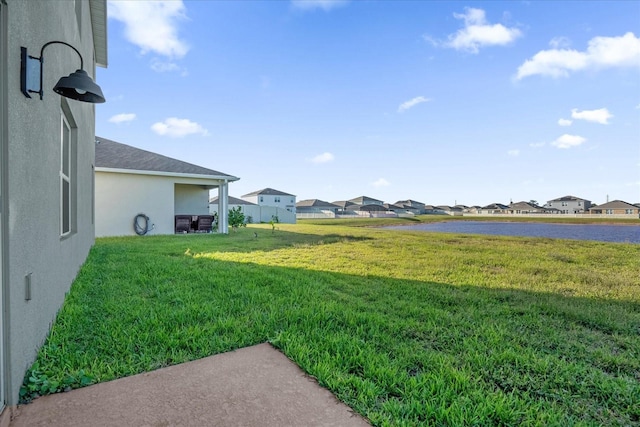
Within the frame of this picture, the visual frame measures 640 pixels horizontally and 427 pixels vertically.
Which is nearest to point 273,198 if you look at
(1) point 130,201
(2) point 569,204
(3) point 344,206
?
(3) point 344,206

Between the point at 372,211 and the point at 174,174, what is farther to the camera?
the point at 372,211

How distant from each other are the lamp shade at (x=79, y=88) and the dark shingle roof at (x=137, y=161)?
9.44 metres

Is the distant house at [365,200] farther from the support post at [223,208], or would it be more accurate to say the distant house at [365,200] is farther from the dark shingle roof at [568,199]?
the support post at [223,208]

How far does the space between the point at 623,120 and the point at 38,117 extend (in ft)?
50.3

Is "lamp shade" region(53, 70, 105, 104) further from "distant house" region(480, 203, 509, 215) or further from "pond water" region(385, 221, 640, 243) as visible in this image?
"distant house" region(480, 203, 509, 215)

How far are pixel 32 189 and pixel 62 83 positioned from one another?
0.98m

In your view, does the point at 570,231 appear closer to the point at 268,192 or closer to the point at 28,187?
the point at 28,187

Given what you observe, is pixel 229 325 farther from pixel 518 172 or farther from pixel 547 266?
pixel 518 172

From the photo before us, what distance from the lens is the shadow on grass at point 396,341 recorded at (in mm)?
1821

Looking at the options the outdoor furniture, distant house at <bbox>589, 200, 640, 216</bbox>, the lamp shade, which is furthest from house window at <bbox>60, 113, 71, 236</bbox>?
distant house at <bbox>589, 200, 640, 216</bbox>

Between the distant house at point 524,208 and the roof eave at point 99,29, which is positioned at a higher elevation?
the roof eave at point 99,29

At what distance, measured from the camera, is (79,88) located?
8.22 ft

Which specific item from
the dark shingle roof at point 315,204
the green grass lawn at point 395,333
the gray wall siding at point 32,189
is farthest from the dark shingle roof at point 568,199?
the gray wall siding at point 32,189

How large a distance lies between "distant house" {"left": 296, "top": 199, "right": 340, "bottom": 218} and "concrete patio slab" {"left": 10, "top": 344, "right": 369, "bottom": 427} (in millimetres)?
45934
